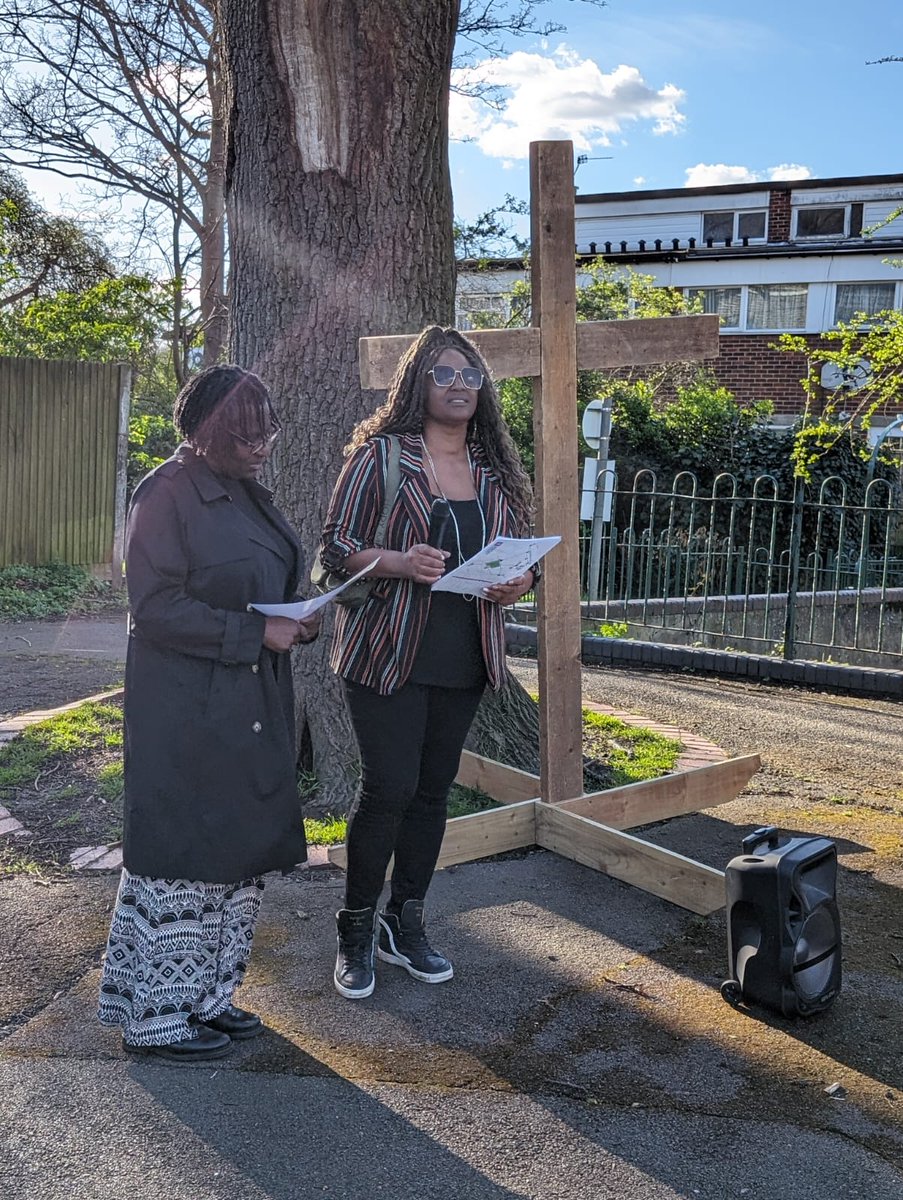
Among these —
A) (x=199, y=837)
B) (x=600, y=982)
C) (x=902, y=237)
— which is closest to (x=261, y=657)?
(x=199, y=837)

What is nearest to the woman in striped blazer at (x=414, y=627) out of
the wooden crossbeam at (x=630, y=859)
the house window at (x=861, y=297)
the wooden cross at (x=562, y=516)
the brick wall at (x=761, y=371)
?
the wooden cross at (x=562, y=516)

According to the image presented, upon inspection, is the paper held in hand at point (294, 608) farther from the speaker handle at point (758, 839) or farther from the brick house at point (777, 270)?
the brick house at point (777, 270)

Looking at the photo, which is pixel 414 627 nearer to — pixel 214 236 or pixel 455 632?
pixel 455 632

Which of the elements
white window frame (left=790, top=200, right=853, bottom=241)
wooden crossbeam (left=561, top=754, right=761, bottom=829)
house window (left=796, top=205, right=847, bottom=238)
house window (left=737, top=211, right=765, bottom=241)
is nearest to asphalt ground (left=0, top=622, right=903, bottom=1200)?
wooden crossbeam (left=561, top=754, right=761, bottom=829)

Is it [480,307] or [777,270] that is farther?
[777,270]

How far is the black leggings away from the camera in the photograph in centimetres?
345

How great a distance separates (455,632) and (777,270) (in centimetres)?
2527

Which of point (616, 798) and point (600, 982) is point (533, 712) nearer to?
point (616, 798)

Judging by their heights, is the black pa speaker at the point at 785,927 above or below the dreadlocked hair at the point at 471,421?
below

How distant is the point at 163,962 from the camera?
314 cm

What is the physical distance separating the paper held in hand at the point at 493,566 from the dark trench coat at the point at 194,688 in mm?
521

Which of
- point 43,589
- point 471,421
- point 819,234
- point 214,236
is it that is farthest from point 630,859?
point 819,234

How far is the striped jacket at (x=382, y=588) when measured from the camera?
3.41 metres

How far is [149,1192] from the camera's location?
252cm
